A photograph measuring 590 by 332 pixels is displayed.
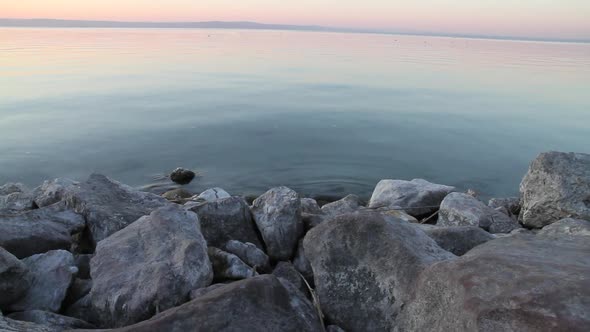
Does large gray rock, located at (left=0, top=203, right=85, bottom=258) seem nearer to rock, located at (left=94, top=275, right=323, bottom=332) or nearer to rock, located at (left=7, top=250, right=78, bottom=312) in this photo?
rock, located at (left=7, top=250, right=78, bottom=312)

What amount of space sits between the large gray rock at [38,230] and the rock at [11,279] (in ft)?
3.03

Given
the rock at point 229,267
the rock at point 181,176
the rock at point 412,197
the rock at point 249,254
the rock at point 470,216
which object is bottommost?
the rock at point 181,176

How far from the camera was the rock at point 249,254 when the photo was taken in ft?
16.3

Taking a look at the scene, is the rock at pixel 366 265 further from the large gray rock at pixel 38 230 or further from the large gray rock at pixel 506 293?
the large gray rock at pixel 38 230

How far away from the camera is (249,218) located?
229 inches

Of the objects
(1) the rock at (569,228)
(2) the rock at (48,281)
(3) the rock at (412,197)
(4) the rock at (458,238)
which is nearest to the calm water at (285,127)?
(3) the rock at (412,197)

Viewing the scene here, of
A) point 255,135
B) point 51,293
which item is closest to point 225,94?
point 255,135

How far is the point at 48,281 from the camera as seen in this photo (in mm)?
4230

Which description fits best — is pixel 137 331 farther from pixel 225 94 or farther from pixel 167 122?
pixel 225 94

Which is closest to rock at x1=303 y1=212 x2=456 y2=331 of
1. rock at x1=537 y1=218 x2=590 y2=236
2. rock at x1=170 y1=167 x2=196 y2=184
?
rock at x1=537 y1=218 x2=590 y2=236

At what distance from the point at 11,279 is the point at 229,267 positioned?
6.40 ft

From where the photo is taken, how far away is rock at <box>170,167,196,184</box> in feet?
44.6

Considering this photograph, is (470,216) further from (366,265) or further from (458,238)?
(366,265)

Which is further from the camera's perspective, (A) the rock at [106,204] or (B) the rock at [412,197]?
(B) the rock at [412,197]
